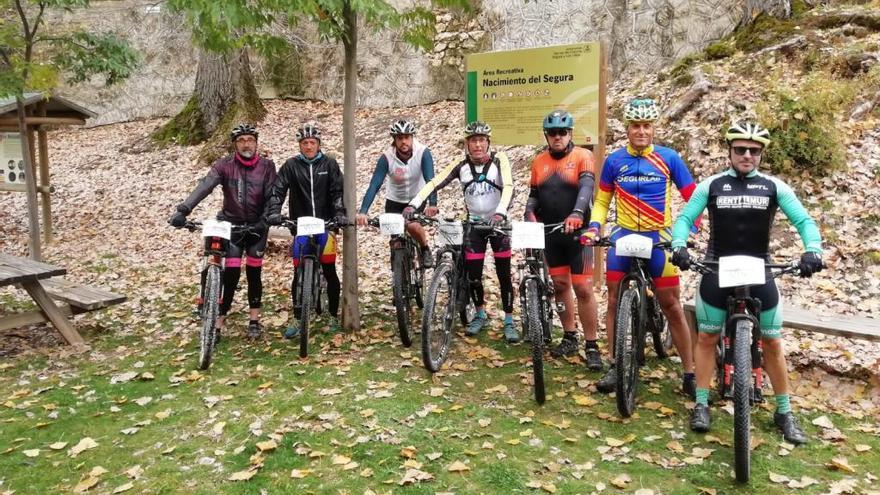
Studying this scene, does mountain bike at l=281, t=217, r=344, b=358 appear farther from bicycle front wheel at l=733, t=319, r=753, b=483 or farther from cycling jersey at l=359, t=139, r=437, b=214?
bicycle front wheel at l=733, t=319, r=753, b=483

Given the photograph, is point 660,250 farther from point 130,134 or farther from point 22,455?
point 130,134

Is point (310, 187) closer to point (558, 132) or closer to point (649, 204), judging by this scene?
point (558, 132)

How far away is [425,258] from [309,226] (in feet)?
4.62

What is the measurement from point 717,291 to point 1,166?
12266mm

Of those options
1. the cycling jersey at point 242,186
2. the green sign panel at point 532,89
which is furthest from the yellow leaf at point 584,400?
the cycling jersey at point 242,186

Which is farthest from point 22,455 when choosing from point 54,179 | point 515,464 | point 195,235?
point 54,179

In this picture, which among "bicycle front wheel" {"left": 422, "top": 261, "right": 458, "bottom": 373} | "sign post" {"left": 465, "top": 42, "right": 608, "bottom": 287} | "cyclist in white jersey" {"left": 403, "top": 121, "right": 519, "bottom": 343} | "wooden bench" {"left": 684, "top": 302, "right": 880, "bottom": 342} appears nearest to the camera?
"wooden bench" {"left": 684, "top": 302, "right": 880, "bottom": 342}

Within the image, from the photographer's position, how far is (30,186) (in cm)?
1094

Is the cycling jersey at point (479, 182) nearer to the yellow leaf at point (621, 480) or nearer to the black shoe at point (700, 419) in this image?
the black shoe at point (700, 419)

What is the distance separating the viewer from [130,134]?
19047mm

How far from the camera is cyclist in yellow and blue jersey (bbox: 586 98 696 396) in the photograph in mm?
4867

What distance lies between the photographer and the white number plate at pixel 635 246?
4516 millimetres

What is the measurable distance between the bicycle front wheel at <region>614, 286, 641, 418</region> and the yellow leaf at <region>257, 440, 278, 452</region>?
2291 millimetres

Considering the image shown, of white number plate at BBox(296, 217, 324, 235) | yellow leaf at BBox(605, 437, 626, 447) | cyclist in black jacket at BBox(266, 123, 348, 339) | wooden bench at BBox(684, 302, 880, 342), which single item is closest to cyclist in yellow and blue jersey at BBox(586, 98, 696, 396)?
yellow leaf at BBox(605, 437, 626, 447)
